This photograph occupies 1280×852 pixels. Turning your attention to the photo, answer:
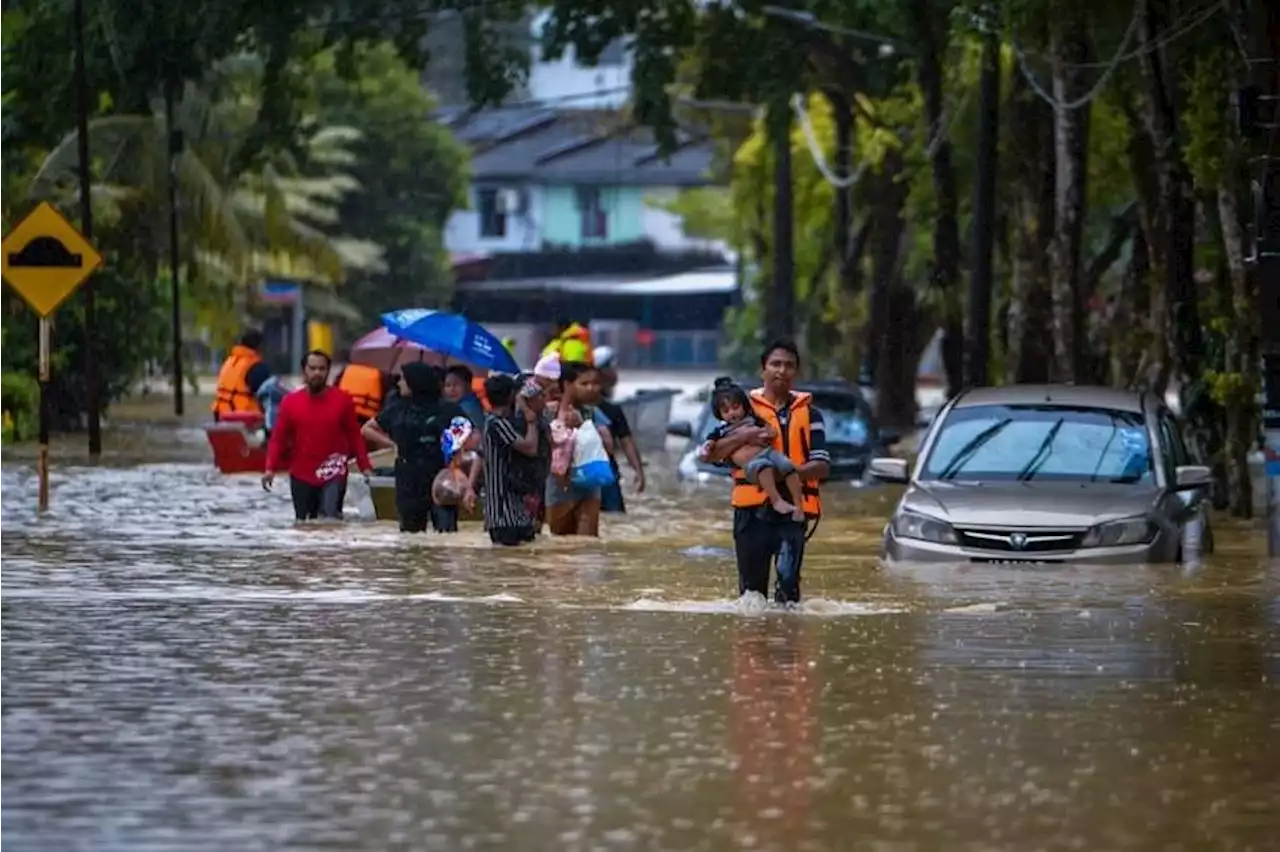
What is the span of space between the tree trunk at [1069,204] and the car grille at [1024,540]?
1305 cm

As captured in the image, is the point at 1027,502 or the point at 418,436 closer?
the point at 1027,502

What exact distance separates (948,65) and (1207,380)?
18.0 meters

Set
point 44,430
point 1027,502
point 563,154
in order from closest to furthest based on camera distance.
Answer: point 1027,502, point 44,430, point 563,154

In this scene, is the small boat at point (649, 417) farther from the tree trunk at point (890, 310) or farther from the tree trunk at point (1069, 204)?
the tree trunk at point (1069, 204)

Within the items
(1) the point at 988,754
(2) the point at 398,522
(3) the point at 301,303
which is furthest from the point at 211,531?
(3) the point at 301,303

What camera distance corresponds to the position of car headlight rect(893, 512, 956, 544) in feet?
68.9

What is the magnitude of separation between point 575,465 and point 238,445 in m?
13.0

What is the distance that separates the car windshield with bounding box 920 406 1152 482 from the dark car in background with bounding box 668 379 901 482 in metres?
11.0

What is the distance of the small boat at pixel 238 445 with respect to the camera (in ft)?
119

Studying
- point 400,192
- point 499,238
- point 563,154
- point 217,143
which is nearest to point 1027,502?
point 217,143

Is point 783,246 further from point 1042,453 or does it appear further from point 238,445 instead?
point 1042,453

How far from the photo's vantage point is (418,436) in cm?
2448

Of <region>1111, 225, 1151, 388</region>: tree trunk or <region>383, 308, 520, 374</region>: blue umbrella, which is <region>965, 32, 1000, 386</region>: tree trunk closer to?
<region>1111, 225, 1151, 388</region>: tree trunk

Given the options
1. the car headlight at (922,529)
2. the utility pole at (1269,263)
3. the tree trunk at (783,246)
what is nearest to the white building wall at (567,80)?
the tree trunk at (783,246)
